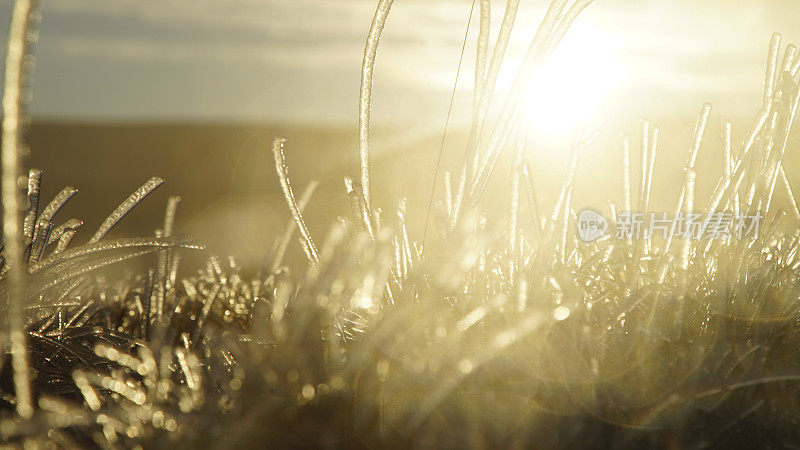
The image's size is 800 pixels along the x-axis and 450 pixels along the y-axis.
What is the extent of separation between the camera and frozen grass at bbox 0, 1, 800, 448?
646 mm

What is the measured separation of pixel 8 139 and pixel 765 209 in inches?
36.8

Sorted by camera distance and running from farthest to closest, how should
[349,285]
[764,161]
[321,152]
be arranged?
[321,152] < [764,161] < [349,285]

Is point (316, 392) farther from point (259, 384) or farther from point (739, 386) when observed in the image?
point (739, 386)

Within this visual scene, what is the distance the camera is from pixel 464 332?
2.58 ft

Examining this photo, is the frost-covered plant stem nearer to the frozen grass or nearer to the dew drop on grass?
the frozen grass

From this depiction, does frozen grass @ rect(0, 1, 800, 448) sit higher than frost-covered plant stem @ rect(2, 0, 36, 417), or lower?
lower

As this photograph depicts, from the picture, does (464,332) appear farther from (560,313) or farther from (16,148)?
(16,148)

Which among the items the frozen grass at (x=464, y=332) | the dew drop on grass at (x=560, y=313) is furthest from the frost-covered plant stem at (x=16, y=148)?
the dew drop on grass at (x=560, y=313)

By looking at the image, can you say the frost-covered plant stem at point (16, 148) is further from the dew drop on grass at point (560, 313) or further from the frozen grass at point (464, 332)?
the dew drop on grass at point (560, 313)

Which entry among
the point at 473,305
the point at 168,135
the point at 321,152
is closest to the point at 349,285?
the point at 473,305

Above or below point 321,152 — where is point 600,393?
above

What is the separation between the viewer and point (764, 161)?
0.97m

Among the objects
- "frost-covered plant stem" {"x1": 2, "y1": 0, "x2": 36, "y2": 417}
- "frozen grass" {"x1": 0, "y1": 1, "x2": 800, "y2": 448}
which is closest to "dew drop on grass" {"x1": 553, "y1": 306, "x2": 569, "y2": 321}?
"frozen grass" {"x1": 0, "y1": 1, "x2": 800, "y2": 448}

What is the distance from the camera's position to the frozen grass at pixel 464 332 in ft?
2.12
